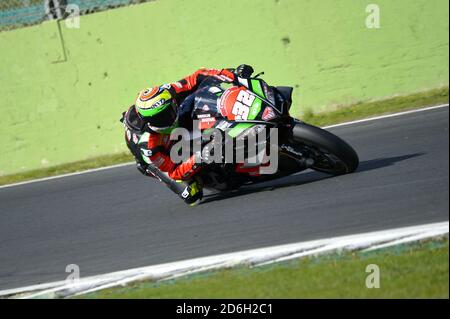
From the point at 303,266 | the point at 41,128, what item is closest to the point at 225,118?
the point at 303,266

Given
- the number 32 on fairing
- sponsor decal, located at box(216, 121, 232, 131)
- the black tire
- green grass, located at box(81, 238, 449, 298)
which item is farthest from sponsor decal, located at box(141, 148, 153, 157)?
green grass, located at box(81, 238, 449, 298)

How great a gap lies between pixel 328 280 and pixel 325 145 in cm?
212

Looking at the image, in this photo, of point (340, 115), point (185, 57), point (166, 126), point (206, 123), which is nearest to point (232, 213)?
point (206, 123)

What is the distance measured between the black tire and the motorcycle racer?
2.81 ft

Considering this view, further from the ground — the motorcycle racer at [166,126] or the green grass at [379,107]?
the motorcycle racer at [166,126]

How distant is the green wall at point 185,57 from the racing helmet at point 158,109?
3889mm

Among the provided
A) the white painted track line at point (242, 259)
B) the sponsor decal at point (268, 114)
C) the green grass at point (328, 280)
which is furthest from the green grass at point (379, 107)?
the green grass at point (328, 280)

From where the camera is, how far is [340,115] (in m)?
11.2

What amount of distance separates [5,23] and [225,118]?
5.63 meters

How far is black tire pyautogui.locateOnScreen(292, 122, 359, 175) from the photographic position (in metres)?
7.12

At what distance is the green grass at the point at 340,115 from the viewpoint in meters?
10.7

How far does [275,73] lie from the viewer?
37.2ft

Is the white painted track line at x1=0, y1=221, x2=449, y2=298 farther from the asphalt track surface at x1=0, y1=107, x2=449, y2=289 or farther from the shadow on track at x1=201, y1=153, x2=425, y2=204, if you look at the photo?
the shadow on track at x1=201, y1=153, x2=425, y2=204

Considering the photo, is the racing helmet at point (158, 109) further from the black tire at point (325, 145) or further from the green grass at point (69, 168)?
the green grass at point (69, 168)
